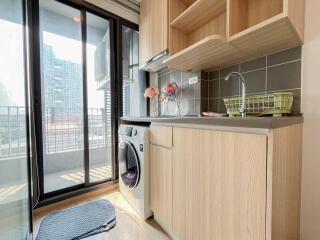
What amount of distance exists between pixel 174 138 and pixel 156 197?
1.90ft

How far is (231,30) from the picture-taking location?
119 centimetres

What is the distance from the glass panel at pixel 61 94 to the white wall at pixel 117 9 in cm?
29

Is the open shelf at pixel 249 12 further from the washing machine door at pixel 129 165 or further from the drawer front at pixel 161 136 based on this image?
the washing machine door at pixel 129 165

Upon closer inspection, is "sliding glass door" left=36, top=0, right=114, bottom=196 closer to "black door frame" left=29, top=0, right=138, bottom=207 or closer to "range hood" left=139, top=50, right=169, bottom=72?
"black door frame" left=29, top=0, right=138, bottom=207

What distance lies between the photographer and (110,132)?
2285mm

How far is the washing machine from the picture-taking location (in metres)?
1.54

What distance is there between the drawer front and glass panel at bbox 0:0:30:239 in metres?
0.98

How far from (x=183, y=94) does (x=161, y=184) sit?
1053 millimetres

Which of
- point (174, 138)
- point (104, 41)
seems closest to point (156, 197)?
point (174, 138)

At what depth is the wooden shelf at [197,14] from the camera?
4.71 ft

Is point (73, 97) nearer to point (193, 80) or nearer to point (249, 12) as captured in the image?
point (193, 80)

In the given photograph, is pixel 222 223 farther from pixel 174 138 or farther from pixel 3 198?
pixel 3 198

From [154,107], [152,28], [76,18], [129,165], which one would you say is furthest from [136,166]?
[76,18]

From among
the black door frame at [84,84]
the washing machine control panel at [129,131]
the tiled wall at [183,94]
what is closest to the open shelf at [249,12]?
the tiled wall at [183,94]
